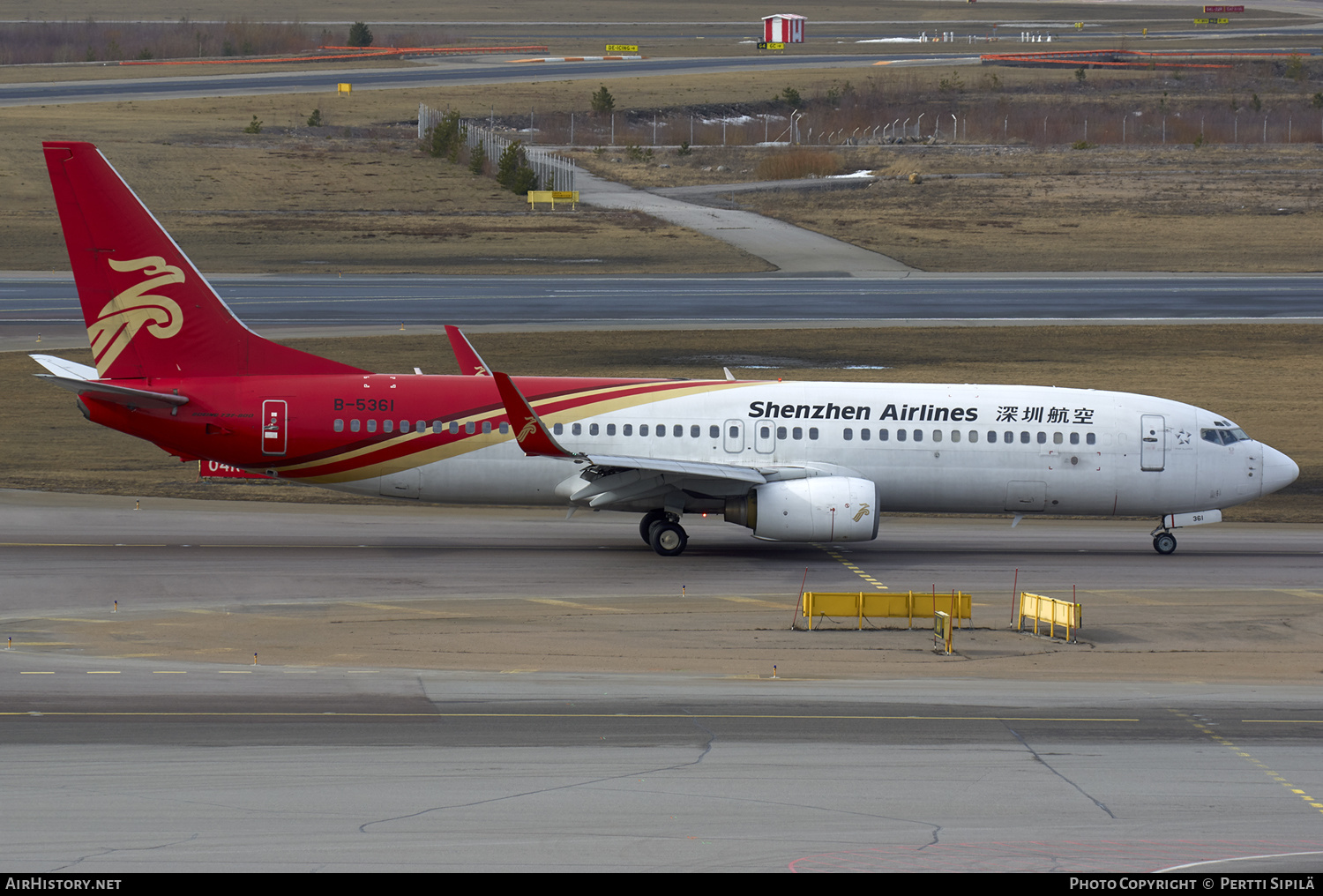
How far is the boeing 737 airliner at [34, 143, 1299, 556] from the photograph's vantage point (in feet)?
106

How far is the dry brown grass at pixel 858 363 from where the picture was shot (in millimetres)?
40312

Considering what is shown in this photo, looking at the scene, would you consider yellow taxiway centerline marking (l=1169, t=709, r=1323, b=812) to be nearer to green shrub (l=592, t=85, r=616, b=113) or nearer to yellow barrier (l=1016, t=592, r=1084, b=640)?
yellow barrier (l=1016, t=592, r=1084, b=640)

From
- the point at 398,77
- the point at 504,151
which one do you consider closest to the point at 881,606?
the point at 504,151

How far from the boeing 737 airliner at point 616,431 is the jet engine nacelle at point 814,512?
44 mm

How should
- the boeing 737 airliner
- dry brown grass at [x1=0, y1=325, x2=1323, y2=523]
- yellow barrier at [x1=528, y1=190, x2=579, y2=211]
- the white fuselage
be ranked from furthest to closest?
yellow barrier at [x1=528, y1=190, x2=579, y2=211] → dry brown grass at [x1=0, y1=325, x2=1323, y2=523] → the white fuselage → the boeing 737 airliner

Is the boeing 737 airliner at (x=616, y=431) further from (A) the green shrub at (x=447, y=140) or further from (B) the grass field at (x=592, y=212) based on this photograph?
(A) the green shrub at (x=447, y=140)

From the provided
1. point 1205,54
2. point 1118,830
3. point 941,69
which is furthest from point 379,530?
point 1205,54

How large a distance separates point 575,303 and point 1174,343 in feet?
85.7

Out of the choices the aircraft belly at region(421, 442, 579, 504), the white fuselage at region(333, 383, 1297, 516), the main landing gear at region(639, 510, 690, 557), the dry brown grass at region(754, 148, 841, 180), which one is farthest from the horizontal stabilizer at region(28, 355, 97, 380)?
the dry brown grass at region(754, 148, 841, 180)

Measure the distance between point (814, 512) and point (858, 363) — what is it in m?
22.8

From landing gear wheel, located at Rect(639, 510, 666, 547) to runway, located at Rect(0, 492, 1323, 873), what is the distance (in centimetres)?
42

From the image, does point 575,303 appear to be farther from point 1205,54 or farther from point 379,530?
point 1205,54

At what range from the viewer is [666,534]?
109 ft

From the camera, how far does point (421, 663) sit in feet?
79.9
